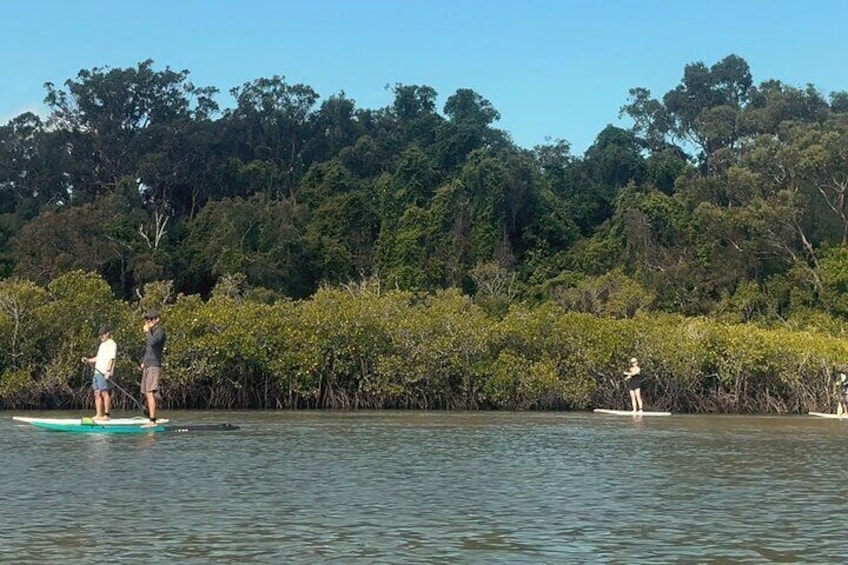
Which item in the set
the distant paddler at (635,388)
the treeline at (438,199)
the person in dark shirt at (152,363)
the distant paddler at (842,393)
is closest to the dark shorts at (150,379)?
the person in dark shirt at (152,363)

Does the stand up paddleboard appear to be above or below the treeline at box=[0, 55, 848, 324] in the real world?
below

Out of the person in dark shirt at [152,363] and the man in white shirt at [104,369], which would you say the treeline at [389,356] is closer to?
the man in white shirt at [104,369]

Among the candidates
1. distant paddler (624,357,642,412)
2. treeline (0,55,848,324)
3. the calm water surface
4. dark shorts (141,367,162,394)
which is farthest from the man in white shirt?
treeline (0,55,848,324)

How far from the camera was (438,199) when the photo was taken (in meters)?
59.0

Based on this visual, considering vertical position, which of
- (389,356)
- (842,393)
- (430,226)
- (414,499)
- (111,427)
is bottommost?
(414,499)

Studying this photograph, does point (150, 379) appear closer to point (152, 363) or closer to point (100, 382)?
point (152, 363)

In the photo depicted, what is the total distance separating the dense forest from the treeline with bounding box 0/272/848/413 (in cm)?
A: 11

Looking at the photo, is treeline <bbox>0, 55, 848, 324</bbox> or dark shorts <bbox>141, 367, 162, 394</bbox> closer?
dark shorts <bbox>141, 367, 162, 394</bbox>

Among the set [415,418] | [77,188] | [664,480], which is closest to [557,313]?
[415,418]

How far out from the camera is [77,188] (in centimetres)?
6631

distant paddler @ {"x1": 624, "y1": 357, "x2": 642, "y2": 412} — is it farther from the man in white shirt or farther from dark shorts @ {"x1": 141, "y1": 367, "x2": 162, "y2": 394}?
the man in white shirt

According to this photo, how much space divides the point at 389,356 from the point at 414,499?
21745mm

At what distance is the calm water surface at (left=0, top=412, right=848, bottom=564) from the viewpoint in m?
8.34

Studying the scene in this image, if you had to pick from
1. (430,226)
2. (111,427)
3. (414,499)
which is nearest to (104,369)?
(111,427)
